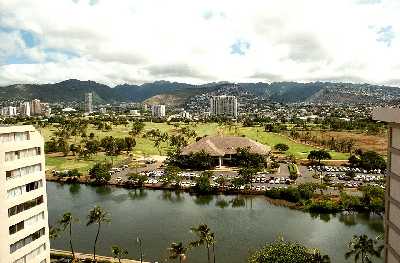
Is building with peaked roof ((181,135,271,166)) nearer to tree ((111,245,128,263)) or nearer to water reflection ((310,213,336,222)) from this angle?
water reflection ((310,213,336,222))

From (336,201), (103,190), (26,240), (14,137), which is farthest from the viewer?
(103,190)

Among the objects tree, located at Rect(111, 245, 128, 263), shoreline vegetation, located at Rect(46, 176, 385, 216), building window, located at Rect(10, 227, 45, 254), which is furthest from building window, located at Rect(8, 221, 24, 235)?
shoreline vegetation, located at Rect(46, 176, 385, 216)

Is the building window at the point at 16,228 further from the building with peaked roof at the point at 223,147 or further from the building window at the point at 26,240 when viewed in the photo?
the building with peaked roof at the point at 223,147

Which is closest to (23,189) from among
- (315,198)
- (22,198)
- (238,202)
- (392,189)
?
(22,198)

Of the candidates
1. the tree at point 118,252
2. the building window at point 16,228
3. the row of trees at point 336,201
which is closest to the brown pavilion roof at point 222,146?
the row of trees at point 336,201

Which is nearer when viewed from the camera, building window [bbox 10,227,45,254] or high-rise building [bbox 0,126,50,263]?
high-rise building [bbox 0,126,50,263]

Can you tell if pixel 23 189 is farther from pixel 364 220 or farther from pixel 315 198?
pixel 315 198
